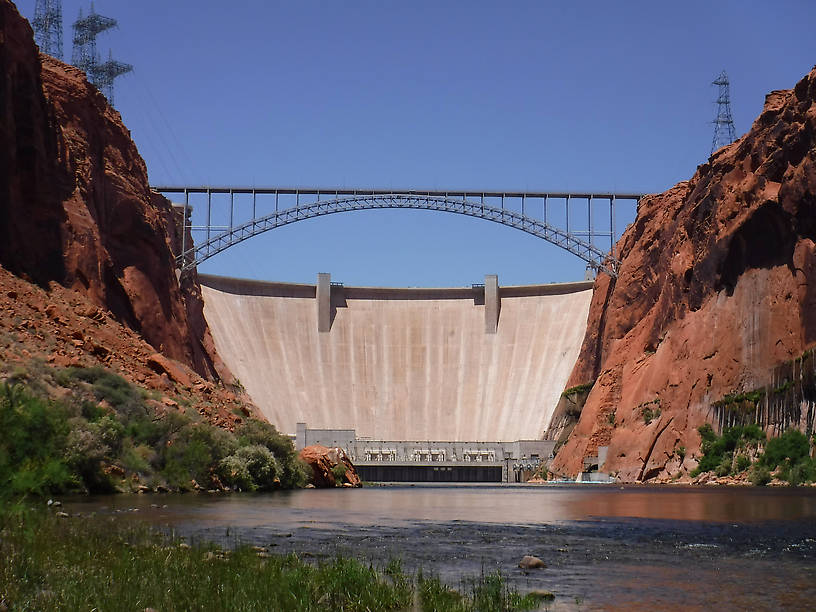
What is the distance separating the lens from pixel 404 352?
369 feet

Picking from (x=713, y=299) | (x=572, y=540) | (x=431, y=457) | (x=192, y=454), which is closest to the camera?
(x=572, y=540)

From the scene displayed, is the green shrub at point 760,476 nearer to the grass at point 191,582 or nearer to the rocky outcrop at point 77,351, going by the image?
the rocky outcrop at point 77,351

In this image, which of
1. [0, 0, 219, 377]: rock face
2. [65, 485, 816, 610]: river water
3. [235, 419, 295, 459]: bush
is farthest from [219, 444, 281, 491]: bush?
[0, 0, 219, 377]: rock face

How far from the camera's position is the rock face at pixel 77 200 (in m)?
50.0

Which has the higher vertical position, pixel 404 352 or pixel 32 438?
pixel 404 352

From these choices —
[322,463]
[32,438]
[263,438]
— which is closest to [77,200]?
[263,438]

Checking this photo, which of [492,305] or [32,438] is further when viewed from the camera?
[492,305]

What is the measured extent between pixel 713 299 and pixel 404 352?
150 feet

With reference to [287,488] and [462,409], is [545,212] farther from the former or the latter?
[287,488]

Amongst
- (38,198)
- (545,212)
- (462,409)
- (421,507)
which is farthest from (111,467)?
(462,409)

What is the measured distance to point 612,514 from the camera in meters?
32.5

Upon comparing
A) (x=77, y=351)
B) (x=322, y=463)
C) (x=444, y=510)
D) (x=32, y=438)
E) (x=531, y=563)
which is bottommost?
(x=444, y=510)

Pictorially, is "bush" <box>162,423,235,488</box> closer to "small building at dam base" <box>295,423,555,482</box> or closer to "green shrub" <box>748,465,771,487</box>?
"green shrub" <box>748,465,771,487</box>

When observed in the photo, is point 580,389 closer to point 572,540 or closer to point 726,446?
point 726,446
